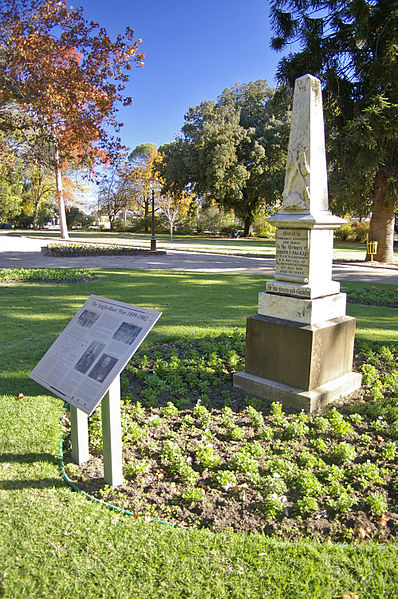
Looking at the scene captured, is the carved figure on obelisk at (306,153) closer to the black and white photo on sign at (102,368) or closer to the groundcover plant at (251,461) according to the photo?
the groundcover plant at (251,461)

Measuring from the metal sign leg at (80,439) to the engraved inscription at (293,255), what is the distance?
2.47 metres

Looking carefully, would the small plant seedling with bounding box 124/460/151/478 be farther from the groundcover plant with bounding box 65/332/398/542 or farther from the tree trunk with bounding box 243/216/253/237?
the tree trunk with bounding box 243/216/253/237

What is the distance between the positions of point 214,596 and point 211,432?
168 centimetres

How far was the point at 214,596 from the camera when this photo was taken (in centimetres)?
210

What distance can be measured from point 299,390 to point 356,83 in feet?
54.8

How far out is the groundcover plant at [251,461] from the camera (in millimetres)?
2736

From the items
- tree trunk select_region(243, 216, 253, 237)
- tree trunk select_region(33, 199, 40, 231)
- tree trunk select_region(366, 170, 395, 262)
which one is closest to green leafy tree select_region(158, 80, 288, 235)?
tree trunk select_region(243, 216, 253, 237)

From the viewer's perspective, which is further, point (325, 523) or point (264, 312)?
point (264, 312)

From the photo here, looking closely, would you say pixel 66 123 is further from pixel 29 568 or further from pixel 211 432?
pixel 29 568

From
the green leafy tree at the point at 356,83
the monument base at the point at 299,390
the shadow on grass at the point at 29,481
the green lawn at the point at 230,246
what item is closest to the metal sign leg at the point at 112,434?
the shadow on grass at the point at 29,481

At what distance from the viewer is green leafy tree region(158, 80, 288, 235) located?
34.2 metres

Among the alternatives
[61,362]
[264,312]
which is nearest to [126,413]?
[61,362]

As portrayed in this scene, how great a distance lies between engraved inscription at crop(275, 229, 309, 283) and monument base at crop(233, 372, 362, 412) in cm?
108

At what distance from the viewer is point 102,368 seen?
276 centimetres
